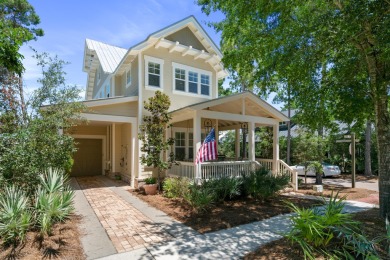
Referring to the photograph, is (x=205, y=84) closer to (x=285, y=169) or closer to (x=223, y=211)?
(x=285, y=169)

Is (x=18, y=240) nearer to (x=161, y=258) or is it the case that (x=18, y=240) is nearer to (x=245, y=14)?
(x=161, y=258)

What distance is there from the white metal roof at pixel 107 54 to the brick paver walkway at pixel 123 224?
29.8 feet

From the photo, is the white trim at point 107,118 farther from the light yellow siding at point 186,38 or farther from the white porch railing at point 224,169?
the light yellow siding at point 186,38

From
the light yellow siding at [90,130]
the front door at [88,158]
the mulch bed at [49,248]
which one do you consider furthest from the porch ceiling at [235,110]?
the front door at [88,158]

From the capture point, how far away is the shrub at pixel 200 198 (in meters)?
7.46

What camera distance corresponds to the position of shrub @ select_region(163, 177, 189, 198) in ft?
29.3

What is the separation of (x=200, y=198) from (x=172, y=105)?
6.35 m

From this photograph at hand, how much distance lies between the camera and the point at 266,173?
988cm

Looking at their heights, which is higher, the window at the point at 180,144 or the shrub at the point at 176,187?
the window at the point at 180,144

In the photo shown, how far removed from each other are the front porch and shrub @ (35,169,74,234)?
4.81 meters

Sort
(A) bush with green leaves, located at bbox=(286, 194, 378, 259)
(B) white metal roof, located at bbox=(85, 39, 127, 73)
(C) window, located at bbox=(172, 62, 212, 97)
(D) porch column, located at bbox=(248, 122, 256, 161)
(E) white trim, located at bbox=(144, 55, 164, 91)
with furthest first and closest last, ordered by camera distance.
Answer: (B) white metal roof, located at bbox=(85, 39, 127, 73), (C) window, located at bbox=(172, 62, 212, 97), (E) white trim, located at bbox=(144, 55, 164, 91), (D) porch column, located at bbox=(248, 122, 256, 161), (A) bush with green leaves, located at bbox=(286, 194, 378, 259)

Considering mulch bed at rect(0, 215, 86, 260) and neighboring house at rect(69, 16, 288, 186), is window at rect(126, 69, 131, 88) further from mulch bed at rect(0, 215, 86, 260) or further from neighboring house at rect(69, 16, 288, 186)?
mulch bed at rect(0, 215, 86, 260)

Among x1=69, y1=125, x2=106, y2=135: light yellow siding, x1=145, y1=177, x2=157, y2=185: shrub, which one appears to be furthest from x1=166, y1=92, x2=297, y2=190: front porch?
x1=69, y1=125, x2=106, y2=135: light yellow siding

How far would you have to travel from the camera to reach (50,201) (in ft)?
19.1
